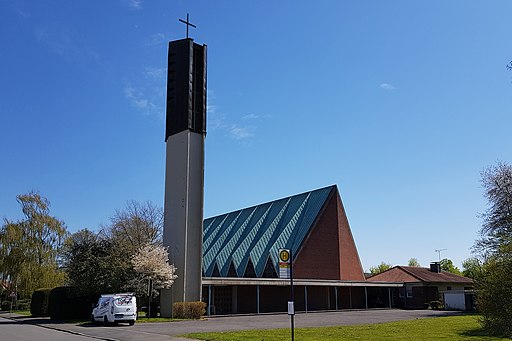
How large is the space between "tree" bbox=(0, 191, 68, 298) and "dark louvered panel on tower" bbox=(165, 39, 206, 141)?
22.5 m

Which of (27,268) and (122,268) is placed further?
(27,268)

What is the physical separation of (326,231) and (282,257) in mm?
41729

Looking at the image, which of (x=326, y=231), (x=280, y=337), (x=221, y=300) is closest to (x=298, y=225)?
(x=326, y=231)

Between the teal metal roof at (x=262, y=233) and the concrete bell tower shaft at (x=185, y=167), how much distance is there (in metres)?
20.8

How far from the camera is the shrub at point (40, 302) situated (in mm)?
38750

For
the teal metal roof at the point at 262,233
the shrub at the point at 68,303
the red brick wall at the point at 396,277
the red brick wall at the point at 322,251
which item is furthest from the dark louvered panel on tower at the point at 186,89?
the red brick wall at the point at 396,277

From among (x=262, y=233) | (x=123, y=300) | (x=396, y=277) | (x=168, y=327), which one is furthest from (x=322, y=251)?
(x=168, y=327)

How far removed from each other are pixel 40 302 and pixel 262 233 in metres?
28.2

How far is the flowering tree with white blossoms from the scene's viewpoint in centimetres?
3184

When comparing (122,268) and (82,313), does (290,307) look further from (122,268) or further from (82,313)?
(82,313)

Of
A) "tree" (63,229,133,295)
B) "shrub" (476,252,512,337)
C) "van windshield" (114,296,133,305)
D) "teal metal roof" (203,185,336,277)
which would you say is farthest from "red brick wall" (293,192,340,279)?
"shrub" (476,252,512,337)

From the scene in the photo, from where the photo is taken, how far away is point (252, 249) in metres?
58.9

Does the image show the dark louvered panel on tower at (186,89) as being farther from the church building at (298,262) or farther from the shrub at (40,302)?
the shrub at (40,302)

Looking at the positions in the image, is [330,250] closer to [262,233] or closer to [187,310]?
[262,233]
